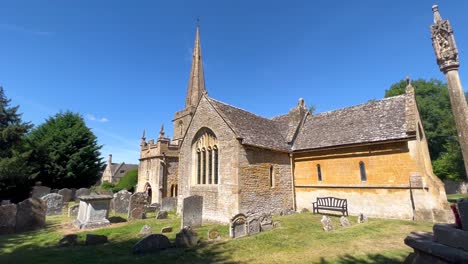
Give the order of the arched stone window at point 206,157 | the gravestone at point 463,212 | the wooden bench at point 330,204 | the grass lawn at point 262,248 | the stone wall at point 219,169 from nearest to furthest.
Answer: the gravestone at point 463,212 → the grass lawn at point 262,248 → the stone wall at point 219,169 → the wooden bench at point 330,204 → the arched stone window at point 206,157

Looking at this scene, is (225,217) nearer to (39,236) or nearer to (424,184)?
(39,236)

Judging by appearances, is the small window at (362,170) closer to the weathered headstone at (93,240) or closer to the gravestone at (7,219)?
the weathered headstone at (93,240)

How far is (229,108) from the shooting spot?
Answer: 17.2m

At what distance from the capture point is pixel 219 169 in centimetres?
1484

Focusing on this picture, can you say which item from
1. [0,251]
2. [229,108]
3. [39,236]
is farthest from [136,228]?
[229,108]

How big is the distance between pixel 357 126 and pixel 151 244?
14603 millimetres

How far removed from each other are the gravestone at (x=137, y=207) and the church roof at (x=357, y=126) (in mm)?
11822

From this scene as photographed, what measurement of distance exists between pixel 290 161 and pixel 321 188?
2.92 m

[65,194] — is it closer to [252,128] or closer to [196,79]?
[252,128]

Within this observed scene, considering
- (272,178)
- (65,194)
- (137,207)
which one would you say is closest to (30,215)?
(137,207)

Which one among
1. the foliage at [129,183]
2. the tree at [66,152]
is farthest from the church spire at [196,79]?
the tree at [66,152]

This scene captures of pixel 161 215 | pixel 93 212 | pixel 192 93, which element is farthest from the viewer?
pixel 192 93

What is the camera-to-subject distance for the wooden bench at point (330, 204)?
14477mm

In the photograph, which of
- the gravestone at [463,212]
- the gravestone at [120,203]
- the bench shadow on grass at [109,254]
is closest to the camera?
the gravestone at [463,212]
